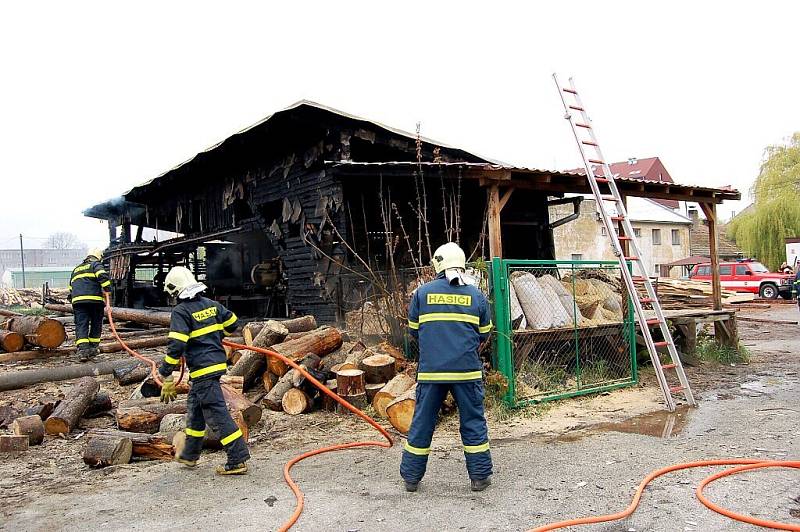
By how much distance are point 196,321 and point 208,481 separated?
131cm

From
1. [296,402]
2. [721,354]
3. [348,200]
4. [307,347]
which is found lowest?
[721,354]

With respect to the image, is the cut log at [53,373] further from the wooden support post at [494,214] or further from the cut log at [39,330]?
the wooden support post at [494,214]

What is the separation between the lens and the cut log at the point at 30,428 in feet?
21.8

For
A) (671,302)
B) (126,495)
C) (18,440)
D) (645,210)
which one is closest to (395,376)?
(126,495)

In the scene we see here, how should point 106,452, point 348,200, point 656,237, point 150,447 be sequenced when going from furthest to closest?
point 656,237
point 348,200
point 150,447
point 106,452

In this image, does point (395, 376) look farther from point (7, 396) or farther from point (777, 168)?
point (777, 168)

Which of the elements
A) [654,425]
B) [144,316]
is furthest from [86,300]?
[654,425]

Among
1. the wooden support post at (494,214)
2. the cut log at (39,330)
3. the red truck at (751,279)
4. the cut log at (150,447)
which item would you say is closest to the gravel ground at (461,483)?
the cut log at (150,447)

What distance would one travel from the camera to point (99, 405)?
787 centimetres

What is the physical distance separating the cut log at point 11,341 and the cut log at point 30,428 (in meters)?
4.57

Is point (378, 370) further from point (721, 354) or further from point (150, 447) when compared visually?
point (721, 354)

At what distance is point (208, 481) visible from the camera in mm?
5371

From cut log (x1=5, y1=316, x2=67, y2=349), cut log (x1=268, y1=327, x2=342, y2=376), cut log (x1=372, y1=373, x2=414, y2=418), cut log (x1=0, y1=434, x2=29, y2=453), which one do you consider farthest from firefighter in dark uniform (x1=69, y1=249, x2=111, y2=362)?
cut log (x1=372, y1=373, x2=414, y2=418)

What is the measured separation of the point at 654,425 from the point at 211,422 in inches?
170
